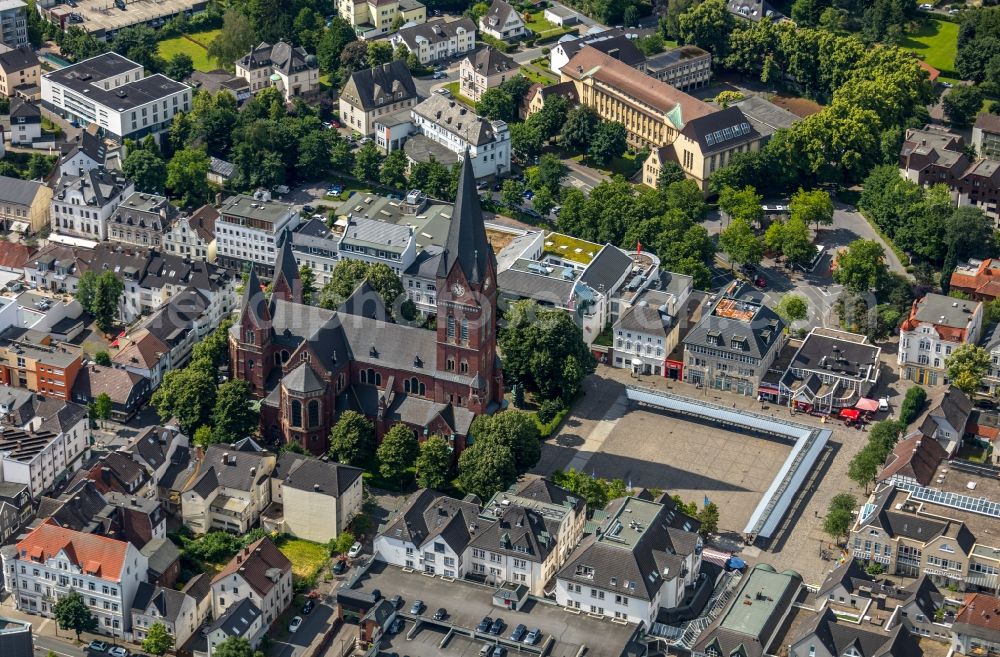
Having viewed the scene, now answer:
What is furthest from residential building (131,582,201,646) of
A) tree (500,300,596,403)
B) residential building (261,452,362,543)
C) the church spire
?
tree (500,300,596,403)

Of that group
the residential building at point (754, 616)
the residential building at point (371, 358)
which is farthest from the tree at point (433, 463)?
the residential building at point (754, 616)

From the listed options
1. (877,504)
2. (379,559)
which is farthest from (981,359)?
(379,559)

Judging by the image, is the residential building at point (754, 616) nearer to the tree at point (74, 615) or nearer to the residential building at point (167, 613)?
the residential building at point (167, 613)

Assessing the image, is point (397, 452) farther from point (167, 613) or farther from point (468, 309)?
point (167, 613)

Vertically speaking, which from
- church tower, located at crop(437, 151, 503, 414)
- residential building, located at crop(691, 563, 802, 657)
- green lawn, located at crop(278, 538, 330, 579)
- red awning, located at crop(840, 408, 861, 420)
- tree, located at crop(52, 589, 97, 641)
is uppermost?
church tower, located at crop(437, 151, 503, 414)

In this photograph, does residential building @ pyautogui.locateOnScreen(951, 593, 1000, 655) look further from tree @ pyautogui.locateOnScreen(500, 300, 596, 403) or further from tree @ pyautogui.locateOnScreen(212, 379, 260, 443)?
tree @ pyautogui.locateOnScreen(212, 379, 260, 443)

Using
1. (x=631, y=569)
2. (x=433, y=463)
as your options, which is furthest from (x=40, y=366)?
(x=631, y=569)

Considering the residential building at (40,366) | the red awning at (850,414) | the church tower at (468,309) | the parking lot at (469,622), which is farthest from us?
the red awning at (850,414)
